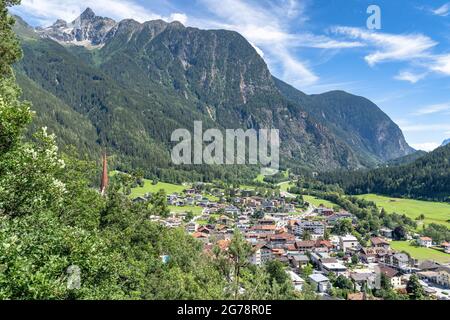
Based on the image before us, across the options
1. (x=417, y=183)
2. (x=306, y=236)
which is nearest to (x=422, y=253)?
(x=306, y=236)

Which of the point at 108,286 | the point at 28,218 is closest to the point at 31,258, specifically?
the point at 28,218

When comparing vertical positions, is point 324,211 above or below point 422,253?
above

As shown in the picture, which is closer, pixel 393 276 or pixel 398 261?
pixel 393 276

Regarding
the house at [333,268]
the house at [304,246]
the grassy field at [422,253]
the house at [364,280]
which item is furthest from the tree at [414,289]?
the house at [304,246]

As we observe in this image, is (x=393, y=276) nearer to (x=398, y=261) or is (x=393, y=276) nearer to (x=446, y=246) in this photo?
A: (x=398, y=261)

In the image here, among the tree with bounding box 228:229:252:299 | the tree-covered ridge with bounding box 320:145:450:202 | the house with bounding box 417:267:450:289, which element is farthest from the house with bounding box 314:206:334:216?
the tree with bounding box 228:229:252:299

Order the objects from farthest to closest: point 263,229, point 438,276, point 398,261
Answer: point 263,229, point 398,261, point 438,276

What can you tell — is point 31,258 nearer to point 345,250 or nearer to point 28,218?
point 28,218
